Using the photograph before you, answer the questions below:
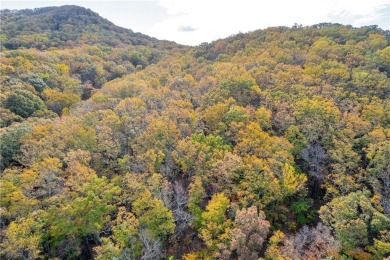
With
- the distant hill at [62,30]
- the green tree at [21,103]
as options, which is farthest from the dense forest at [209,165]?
the distant hill at [62,30]

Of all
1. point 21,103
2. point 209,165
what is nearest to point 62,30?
point 21,103

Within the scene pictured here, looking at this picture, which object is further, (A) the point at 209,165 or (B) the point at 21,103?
(B) the point at 21,103

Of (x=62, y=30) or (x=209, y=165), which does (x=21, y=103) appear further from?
(x=62, y=30)

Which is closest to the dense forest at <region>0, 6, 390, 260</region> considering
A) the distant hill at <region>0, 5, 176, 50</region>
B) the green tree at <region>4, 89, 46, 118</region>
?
the green tree at <region>4, 89, 46, 118</region>

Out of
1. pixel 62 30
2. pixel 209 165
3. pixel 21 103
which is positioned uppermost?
pixel 62 30

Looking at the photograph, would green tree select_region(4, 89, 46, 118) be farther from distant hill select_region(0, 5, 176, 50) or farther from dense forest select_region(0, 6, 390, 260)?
distant hill select_region(0, 5, 176, 50)

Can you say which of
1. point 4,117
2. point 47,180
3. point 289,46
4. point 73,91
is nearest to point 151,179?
point 47,180

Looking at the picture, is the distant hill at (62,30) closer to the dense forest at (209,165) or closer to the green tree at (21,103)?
the dense forest at (209,165)
